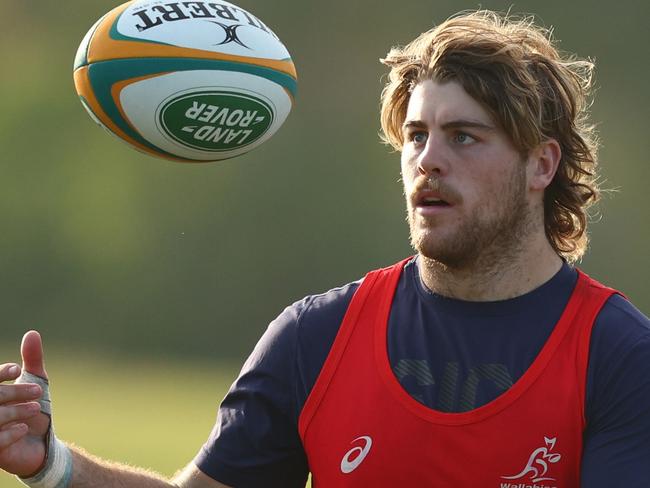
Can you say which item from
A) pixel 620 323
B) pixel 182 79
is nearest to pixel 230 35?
pixel 182 79

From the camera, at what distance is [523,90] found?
11.4ft

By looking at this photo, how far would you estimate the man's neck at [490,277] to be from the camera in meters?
3.36

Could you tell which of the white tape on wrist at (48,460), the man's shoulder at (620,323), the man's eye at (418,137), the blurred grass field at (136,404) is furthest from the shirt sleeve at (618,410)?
the blurred grass field at (136,404)

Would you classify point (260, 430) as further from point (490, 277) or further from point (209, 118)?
point (209, 118)

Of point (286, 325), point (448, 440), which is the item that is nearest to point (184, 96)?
point (286, 325)

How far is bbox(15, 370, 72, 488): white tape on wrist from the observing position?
306cm

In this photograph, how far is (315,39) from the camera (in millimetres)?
17453

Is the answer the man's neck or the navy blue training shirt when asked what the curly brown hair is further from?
the navy blue training shirt

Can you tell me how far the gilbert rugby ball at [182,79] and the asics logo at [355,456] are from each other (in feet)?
3.71

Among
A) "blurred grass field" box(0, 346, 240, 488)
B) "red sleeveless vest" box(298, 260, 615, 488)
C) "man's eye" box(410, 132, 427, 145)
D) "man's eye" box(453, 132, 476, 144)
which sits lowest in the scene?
"blurred grass field" box(0, 346, 240, 488)

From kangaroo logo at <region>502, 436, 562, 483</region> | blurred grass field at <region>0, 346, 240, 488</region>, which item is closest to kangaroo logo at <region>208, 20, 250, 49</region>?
kangaroo logo at <region>502, 436, 562, 483</region>

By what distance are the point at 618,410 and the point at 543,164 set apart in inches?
33.5

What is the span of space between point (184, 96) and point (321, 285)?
11.9 meters

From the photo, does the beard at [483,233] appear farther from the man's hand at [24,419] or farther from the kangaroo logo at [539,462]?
the man's hand at [24,419]
